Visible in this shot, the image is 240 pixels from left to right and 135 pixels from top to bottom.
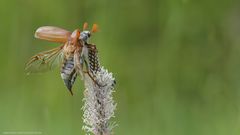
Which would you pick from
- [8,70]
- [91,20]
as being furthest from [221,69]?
[8,70]

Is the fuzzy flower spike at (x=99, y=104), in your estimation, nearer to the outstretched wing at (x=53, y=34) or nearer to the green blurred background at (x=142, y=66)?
the outstretched wing at (x=53, y=34)

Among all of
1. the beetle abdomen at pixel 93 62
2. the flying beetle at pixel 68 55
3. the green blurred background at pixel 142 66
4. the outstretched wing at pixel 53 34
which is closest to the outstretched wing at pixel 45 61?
the flying beetle at pixel 68 55

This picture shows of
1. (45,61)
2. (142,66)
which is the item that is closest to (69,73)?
(45,61)

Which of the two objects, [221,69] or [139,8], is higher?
[139,8]

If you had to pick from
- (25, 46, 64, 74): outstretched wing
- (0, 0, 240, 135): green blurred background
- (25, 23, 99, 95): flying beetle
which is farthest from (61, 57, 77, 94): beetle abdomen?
(0, 0, 240, 135): green blurred background

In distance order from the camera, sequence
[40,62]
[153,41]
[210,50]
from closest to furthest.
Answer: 1. [40,62]
2. [210,50]
3. [153,41]

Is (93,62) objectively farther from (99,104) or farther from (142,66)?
(142,66)

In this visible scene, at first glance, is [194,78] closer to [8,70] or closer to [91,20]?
[91,20]
